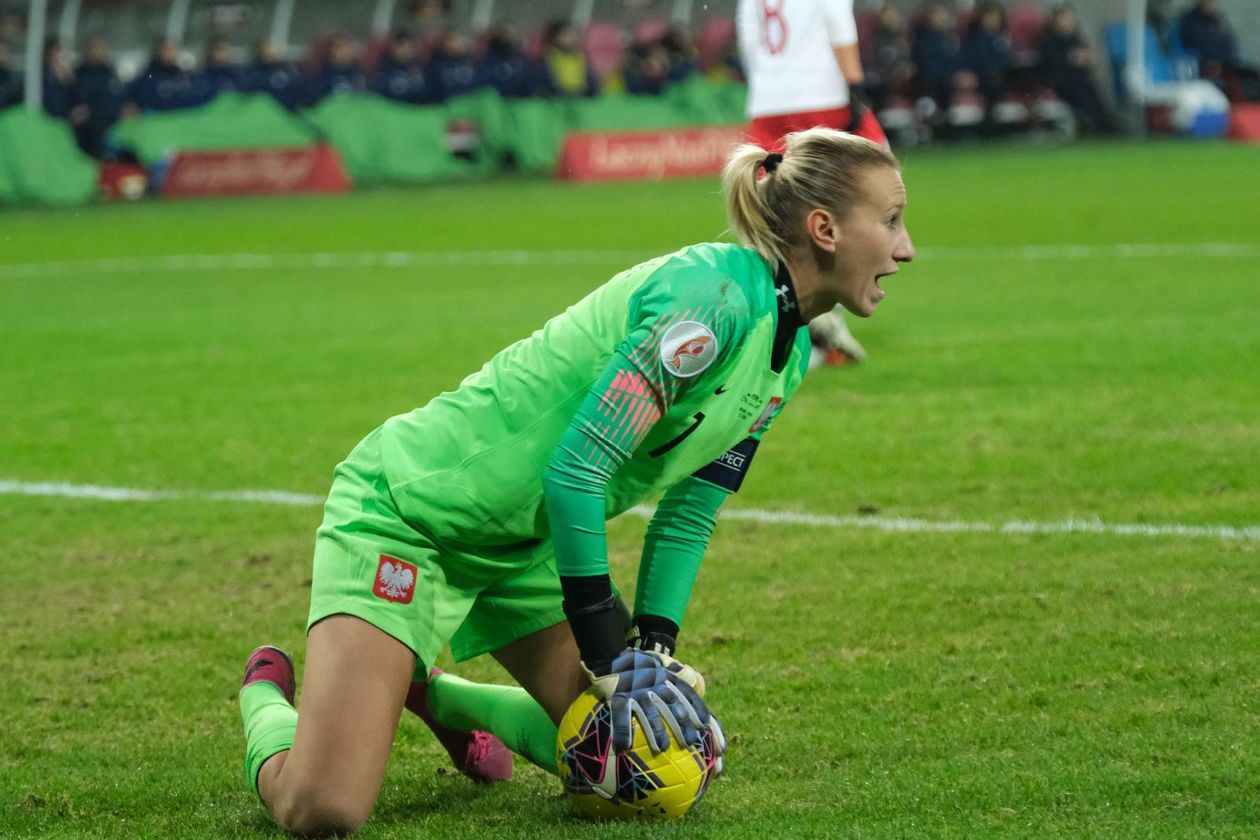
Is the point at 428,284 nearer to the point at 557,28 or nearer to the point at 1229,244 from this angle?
the point at 1229,244

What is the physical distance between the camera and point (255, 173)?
27.0 metres

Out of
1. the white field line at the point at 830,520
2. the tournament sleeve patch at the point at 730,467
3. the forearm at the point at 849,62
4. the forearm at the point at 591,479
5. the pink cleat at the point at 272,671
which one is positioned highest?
the forearm at the point at 591,479

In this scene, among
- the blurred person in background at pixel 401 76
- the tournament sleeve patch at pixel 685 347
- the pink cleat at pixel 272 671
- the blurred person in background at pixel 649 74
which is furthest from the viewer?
the blurred person in background at pixel 649 74

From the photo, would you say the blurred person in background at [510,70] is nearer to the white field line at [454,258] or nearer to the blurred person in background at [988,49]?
the blurred person in background at [988,49]

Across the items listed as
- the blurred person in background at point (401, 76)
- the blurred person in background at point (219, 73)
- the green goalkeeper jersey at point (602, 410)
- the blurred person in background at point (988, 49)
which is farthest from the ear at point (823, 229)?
the blurred person in background at point (988, 49)

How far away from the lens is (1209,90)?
3450 centimetres

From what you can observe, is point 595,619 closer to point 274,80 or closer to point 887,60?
point 274,80

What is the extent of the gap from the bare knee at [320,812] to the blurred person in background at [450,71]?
2816cm

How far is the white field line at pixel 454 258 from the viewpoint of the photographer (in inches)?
593

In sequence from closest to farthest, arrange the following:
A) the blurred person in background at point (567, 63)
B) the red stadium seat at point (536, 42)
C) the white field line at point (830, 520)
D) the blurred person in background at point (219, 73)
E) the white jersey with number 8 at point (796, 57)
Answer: the white field line at point (830, 520) < the white jersey with number 8 at point (796, 57) < the blurred person in background at point (219, 73) < the blurred person in background at point (567, 63) < the red stadium seat at point (536, 42)

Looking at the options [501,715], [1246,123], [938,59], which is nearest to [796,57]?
[501,715]

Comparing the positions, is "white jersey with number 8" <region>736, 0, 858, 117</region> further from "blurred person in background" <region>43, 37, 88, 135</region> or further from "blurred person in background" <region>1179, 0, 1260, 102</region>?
"blurred person in background" <region>1179, 0, 1260, 102</region>

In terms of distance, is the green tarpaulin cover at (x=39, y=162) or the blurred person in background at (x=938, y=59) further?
the blurred person in background at (x=938, y=59)

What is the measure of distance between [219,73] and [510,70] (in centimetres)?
488
